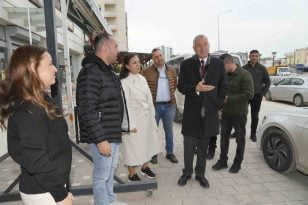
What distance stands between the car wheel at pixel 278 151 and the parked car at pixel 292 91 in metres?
8.85

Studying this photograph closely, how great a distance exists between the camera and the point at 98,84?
2455 mm

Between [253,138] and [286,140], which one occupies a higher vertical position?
[286,140]

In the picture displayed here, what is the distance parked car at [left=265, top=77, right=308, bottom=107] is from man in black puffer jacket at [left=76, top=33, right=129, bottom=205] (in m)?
11.5

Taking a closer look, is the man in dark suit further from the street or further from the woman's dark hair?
the woman's dark hair

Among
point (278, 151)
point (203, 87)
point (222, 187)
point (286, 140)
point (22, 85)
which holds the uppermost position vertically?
point (22, 85)

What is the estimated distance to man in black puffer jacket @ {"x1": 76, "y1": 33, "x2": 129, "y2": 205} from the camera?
95.0 inches

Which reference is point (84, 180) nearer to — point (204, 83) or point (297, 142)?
point (204, 83)

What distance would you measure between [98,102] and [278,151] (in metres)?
2.97

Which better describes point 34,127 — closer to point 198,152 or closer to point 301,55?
point 198,152

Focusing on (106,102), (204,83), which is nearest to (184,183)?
(204,83)

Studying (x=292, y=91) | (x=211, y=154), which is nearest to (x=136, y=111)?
(x=211, y=154)


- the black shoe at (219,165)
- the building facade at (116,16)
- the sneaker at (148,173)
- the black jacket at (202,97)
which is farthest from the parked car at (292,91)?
the building facade at (116,16)

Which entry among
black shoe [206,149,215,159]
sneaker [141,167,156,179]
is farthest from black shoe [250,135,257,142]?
sneaker [141,167,156,179]

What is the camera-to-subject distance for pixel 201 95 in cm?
355
